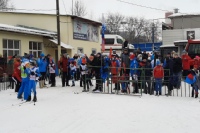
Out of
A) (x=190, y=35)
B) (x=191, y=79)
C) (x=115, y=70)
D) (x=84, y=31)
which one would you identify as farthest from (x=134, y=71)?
(x=190, y=35)

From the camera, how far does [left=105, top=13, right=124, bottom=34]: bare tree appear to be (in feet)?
241

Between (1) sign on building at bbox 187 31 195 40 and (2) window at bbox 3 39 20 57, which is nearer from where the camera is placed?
(2) window at bbox 3 39 20 57

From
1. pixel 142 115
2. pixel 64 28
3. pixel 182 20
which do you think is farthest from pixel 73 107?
pixel 182 20

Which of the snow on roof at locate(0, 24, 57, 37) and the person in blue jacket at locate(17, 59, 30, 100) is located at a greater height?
the snow on roof at locate(0, 24, 57, 37)

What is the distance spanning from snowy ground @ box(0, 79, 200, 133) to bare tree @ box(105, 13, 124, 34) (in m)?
61.1

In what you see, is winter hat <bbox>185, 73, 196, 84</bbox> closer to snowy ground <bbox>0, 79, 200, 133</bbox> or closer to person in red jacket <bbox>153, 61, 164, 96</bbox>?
snowy ground <bbox>0, 79, 200, 133</bbox>

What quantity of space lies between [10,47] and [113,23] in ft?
184

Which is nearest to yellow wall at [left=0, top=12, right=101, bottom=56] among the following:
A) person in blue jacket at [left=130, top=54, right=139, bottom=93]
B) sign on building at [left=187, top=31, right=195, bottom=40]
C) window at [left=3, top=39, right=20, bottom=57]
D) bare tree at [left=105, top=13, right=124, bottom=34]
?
window at [left=3, top=39, right=20, bottom=57]

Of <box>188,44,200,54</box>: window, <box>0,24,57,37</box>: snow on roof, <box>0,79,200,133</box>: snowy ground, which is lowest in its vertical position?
<box>0,79,200,133</box>: snowy ground

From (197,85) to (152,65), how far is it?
245 centimetres

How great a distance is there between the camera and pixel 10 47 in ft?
69.8

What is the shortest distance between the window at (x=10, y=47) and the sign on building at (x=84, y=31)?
295 inches

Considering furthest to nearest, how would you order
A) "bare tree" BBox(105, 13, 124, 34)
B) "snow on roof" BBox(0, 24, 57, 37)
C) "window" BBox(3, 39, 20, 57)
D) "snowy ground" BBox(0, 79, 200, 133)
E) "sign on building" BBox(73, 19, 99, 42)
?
"bare tree" BBox(105, 13, 124, 34) → "sign on building" BBox(73, 19, 99, 42) → "window" BBox(3, 39, 20, 57) → "snow on roof" BBox(0, 24, 57, 37) → "snowy ground" BBox(0, 79, 200, 133)

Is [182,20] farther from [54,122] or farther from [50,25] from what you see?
[54,122]
